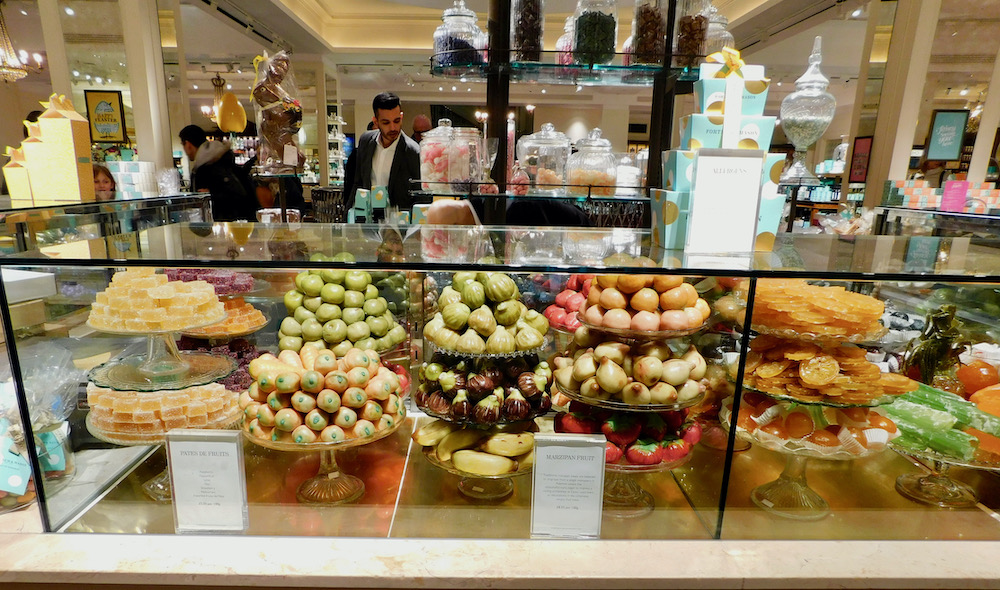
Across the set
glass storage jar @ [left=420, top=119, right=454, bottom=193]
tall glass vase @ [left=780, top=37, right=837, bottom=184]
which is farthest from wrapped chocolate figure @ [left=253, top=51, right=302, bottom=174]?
tall glass vase @ [left=780, top=37, right=837, bottom=184]

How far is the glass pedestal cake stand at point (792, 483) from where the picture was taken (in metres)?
1.38

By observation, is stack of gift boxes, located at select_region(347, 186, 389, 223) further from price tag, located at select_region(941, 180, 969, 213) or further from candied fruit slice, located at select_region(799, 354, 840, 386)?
price tag, located at select_region(941, 180, 969, 213)

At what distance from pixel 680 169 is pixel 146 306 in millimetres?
1410

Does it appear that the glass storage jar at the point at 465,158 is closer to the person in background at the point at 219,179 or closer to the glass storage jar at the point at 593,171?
the glass storage jar at the point at 593,171

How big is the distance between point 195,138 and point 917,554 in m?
5.69

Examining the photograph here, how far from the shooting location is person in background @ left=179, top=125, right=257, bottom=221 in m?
4.79

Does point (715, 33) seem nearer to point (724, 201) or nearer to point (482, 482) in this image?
point (724, 201)

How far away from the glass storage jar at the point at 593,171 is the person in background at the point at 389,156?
5.42ft

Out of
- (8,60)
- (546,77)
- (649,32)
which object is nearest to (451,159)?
(546,77)

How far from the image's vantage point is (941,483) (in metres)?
1.53

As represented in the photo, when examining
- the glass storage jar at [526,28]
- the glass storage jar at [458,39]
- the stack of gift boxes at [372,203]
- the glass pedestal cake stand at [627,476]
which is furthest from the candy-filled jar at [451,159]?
the glass pedestal cake stand at [627,476]

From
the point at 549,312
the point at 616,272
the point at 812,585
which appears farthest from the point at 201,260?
the point at 812,585

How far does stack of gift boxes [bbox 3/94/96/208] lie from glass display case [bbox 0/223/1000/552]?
1.10 metres

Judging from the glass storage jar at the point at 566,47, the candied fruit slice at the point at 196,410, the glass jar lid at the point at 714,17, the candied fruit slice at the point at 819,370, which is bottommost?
the candied fruit slice at the point at 196,410
